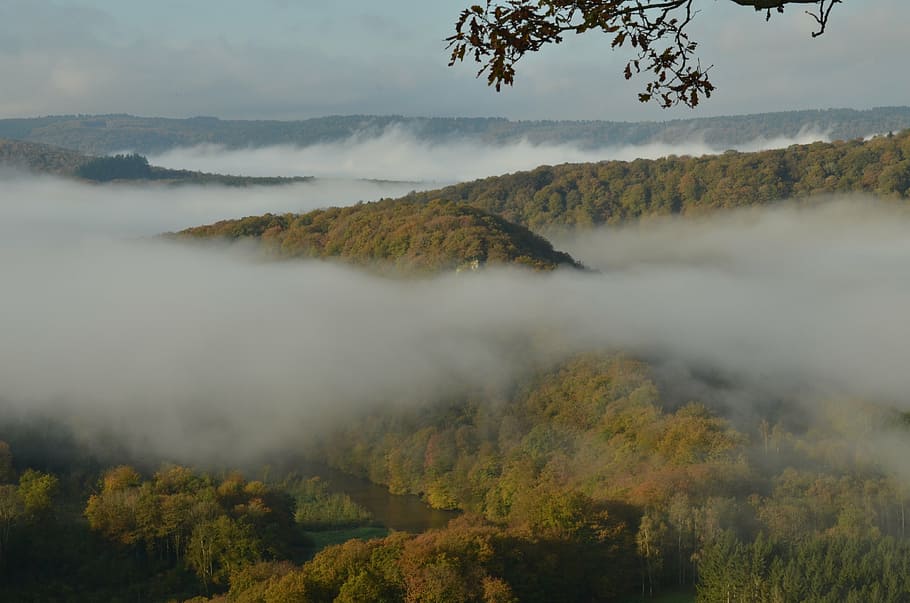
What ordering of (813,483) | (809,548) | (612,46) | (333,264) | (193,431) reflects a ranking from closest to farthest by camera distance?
1. (612,46)
2. (809,548)
3. (813,483)
4. (193,431)
5. (333,264)

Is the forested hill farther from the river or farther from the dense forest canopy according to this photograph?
the river

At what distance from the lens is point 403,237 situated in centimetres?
15912

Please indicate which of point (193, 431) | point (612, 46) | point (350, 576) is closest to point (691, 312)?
point (193, 431)

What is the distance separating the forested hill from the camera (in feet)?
484

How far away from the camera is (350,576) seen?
52031 millimetres

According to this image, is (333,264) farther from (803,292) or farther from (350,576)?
(350,576)

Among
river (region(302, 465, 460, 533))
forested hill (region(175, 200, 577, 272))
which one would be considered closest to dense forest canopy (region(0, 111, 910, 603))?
river (region(302, 465, 460, 533))

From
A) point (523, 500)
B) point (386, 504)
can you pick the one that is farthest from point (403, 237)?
point (523, 500)

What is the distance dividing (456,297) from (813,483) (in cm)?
7883

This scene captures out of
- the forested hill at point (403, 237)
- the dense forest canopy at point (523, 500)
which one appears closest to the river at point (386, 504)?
the dense forest canopy at point (523, 500)

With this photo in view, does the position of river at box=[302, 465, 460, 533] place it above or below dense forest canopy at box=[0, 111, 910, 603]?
below

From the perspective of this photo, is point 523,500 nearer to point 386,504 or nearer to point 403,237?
point 386,504

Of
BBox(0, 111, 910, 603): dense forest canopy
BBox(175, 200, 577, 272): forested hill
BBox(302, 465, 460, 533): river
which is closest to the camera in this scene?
BBox(0, 111, 910, 603): dense forest canopy

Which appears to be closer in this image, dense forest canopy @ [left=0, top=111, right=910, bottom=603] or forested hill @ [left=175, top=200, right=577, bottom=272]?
dense forest canopy @ [left=0, top=111, right=910, bottom=603]
